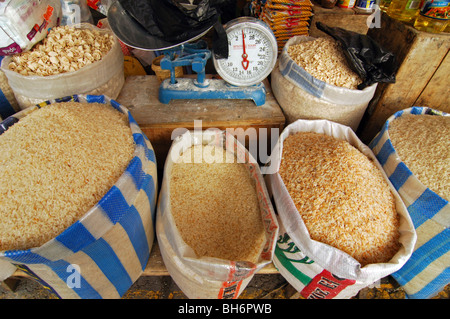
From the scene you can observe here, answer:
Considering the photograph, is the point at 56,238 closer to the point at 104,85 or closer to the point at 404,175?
the point at 104,85

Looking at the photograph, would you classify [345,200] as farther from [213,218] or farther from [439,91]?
[439,91]

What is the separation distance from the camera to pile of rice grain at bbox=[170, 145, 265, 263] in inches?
38.9

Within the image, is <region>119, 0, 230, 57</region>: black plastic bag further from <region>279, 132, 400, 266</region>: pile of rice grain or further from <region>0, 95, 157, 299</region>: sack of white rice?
<region>279, 132, 400, 266</region>: pile of rice grain

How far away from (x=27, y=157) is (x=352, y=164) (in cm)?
117

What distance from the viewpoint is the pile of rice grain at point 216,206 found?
99cm

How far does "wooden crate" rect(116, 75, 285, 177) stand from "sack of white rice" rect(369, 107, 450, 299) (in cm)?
53

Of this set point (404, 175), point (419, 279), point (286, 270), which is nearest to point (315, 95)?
point (404, 175)

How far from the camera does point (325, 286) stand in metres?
0.96

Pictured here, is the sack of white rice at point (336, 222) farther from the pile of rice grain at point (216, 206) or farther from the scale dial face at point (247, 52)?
the scale dial face at point (247, 52)

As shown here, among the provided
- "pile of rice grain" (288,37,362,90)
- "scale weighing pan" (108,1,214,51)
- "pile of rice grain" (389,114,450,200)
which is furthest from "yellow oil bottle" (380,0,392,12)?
"scale weighing pan" (108,1,214,51)

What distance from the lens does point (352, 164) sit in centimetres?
101

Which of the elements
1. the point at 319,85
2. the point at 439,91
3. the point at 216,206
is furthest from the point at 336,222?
the point at 439,91

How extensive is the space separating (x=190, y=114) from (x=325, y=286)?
3.23 feet

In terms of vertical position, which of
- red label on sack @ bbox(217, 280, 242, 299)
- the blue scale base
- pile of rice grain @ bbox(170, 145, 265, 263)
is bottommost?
red label on sack @ bbox(217, 280, 242, 299)
